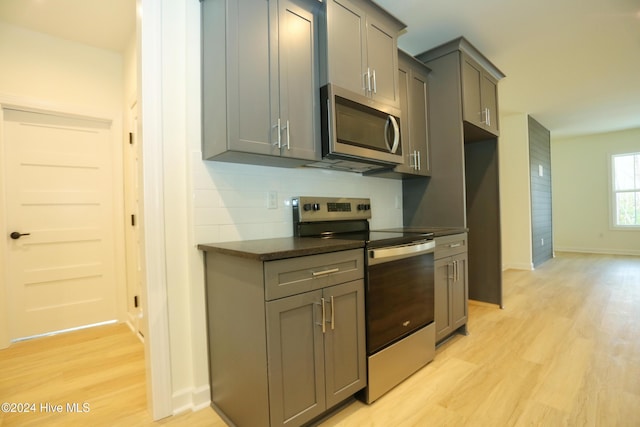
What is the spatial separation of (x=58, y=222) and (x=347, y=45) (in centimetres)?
302

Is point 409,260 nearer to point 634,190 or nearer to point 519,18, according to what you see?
point 519,18

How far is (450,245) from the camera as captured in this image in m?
2.43

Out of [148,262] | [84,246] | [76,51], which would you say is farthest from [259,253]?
[76,51]

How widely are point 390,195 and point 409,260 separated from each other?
1.15 meters

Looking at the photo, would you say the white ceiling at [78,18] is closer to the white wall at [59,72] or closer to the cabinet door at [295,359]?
the white wall at [59,72]

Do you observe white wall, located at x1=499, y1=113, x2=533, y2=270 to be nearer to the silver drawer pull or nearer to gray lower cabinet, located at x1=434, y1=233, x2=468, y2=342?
gray lower cabinet, located at x1=434, y1=233, x2=468, y2=342

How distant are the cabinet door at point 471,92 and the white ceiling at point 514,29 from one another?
9.6 inches

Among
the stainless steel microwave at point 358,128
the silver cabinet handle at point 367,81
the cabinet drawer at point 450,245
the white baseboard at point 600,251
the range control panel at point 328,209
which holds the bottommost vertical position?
the white baseboard at point 600,251

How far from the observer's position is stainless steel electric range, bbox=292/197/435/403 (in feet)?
5.50

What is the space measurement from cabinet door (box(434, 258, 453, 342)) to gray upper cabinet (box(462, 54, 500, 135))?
1353mm

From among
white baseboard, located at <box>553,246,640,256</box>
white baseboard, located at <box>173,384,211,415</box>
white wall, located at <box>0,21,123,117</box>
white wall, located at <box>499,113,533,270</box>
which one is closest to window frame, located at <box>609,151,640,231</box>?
white baseboard, located at <box>553,246,640,256</box>

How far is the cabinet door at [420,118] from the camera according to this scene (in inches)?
106

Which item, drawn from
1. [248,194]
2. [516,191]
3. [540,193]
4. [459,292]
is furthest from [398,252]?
[540,193]

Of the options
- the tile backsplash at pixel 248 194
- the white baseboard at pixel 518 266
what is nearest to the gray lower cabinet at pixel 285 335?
the tile backsplash at pixel 248 194
